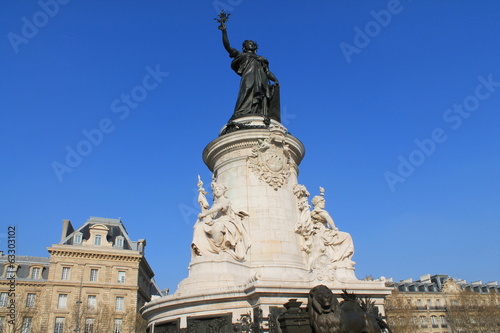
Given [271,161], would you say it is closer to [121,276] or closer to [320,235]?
[320,235]

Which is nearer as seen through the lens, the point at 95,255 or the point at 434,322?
the point at 95,255

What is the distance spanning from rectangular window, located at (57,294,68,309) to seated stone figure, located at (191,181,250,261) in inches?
1388

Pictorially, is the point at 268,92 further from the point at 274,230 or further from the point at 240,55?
the point at 274,230

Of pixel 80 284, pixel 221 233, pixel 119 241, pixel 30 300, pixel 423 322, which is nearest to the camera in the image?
pixel 221 233

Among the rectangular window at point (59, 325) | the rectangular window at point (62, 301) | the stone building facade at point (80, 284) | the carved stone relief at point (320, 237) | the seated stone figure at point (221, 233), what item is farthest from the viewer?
the rectangular window at point (62, 301)

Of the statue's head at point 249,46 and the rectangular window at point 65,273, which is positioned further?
the rectangular window at point 65,273

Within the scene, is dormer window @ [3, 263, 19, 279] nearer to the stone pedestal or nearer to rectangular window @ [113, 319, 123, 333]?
rectangular window @ [113, 319, 123, 333]

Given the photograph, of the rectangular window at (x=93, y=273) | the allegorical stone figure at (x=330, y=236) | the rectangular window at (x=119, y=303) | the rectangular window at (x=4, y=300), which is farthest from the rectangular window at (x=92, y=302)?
the allegorical stone figure at (x=330, y=236)

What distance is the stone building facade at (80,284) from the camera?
38438 mm

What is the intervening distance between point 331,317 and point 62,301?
40845mm

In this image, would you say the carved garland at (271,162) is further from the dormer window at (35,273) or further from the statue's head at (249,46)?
the dormer window at (35,273)

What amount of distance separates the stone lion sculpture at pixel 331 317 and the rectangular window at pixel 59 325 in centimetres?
3944

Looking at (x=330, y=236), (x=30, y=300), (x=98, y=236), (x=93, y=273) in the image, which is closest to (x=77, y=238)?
(x=98, y=236)

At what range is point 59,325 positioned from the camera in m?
39.5
